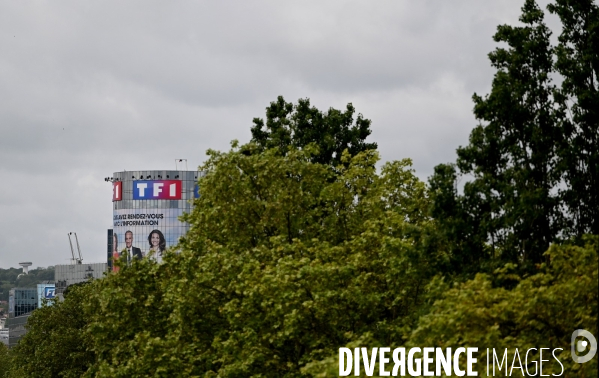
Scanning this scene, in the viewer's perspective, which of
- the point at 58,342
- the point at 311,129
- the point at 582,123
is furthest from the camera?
the point at 58,342

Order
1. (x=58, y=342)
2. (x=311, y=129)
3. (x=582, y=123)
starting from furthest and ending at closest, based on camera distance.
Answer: (x=58, y=342) < (x=311, y=129) < (x=582, y=123)

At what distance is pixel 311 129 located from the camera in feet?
194

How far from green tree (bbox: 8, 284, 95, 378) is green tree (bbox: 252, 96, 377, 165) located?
1689cm

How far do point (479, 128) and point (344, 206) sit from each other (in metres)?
10.4

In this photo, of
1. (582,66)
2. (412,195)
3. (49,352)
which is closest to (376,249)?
(412,195)

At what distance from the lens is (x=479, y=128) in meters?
34.5

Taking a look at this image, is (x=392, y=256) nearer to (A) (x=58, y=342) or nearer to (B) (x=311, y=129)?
(B) (x=311, y=129)

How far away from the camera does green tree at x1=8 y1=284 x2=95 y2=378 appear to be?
69938 mm

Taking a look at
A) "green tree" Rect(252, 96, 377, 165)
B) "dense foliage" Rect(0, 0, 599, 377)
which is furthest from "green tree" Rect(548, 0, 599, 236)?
"green tree" Rect(252, 96, 377, 165)

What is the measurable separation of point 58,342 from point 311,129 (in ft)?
80.4

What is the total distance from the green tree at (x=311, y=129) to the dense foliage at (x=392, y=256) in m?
13.7

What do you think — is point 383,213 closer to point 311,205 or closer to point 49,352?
point 311,205

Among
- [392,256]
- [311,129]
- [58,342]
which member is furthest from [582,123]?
[58,342]

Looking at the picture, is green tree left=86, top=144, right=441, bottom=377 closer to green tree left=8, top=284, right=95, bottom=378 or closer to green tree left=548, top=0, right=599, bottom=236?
green tree left=548, top=0, right=599, bottom=236
